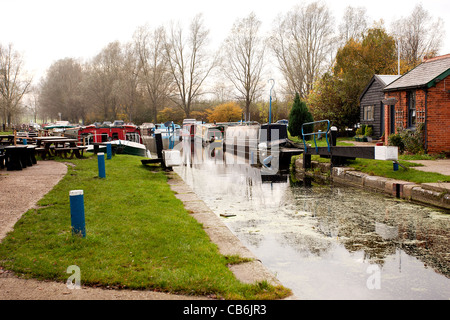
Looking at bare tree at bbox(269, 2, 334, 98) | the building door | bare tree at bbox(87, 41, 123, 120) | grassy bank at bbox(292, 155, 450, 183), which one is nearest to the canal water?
grassy bank at bbox(292, 155, 450, 183)

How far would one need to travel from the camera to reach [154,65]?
59.3 m

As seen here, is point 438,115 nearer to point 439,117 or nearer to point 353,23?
point 439,117

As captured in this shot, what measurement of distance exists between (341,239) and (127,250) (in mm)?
3472

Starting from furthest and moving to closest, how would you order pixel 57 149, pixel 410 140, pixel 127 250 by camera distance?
pixel 57 149
pixel 410 140
pixel 127 250

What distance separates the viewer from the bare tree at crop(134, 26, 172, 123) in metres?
58.1

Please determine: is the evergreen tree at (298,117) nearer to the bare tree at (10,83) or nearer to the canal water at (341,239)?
the canal water at (341,239)

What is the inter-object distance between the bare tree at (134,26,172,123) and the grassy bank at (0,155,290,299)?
2090 inches

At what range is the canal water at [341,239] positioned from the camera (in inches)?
178

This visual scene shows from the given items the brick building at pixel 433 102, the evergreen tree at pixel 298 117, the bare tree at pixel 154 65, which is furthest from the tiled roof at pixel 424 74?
the bare tree at pixel 154 65

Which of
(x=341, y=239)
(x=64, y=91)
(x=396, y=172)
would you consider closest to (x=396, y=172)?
(x=396, y=172)

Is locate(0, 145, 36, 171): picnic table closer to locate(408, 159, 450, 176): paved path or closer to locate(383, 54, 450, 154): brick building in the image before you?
locate(408, 159, 450, 176): paved path

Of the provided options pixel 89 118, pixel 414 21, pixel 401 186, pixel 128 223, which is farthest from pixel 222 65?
pixel 128 223

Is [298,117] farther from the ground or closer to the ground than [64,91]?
closer to the ground

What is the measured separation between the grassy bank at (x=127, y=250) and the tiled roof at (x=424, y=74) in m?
12.7
